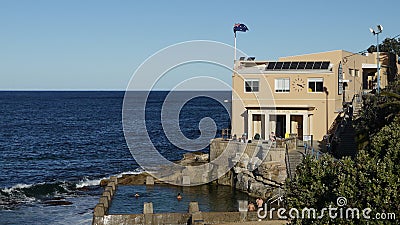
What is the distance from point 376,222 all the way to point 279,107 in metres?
31.0

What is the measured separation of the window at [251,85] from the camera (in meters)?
43.4

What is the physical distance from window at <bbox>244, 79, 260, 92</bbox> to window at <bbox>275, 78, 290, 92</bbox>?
1450mm

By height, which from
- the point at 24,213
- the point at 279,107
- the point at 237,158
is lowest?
the point at 24,213

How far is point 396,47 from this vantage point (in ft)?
278

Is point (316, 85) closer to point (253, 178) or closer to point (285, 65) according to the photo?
point (285, 65)

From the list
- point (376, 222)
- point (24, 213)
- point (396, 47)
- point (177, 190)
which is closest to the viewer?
point (376, 222)

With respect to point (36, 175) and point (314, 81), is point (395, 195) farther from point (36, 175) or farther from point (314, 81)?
point (36, 175)

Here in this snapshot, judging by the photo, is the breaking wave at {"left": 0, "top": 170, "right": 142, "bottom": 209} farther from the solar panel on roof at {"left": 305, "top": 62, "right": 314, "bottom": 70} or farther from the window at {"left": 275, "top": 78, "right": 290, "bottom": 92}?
the solar panel on roof at {"left": 305, "top": 62, "right": 314, "bottom": 70}

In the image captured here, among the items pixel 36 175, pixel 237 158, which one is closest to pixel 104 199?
pixel 237 158

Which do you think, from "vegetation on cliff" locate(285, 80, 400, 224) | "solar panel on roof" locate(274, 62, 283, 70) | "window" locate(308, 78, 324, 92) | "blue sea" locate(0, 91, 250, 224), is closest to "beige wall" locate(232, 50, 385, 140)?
"window" locate(308, 78, 324, 92)

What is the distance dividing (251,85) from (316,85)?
483cm

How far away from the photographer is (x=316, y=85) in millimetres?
42375

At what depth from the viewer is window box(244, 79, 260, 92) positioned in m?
43.4

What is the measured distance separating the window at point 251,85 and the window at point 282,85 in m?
1.45
